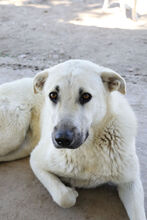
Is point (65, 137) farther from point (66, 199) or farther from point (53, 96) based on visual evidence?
point (66, 199)

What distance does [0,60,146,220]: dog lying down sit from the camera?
2340 millimetres

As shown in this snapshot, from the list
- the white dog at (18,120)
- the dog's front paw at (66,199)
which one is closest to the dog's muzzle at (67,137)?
the dog's front paw at (66,199)

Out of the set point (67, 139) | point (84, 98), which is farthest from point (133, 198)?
point (84, 98)

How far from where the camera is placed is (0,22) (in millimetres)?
9734

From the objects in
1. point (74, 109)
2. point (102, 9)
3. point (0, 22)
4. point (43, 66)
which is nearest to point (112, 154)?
point (74, 109)

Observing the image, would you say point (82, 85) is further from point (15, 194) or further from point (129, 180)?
point (15, 194)

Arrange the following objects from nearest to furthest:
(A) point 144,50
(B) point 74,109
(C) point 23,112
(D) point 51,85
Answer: (B) point 74,109
(D) point 51,85
(C) point 23,112
(A) point 144,50

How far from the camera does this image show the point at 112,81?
102 inches

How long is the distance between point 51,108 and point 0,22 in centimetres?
817

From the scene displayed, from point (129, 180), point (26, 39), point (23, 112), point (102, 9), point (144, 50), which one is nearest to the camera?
point (129, 180)

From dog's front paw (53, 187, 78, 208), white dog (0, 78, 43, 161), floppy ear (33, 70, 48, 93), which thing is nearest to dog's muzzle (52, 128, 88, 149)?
dog's front paw (53, 187, 78, 208)

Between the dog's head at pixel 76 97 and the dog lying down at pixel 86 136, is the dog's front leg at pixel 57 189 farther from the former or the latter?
the dog's head at pixel 76 97

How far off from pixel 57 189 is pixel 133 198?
740 mm

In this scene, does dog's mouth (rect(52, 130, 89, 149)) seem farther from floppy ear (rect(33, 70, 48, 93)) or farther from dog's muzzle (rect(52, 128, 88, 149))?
floppy ear (rect(33, 70, 48, 93))
